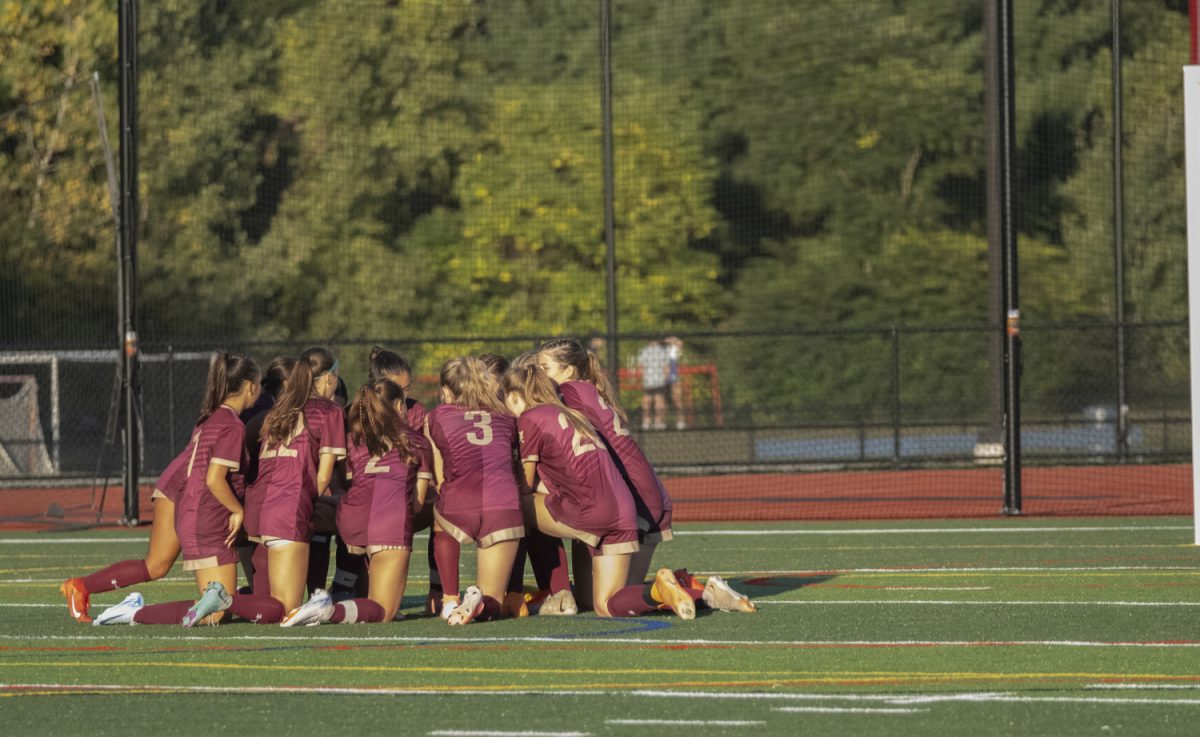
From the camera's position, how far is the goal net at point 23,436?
23172 millimetres

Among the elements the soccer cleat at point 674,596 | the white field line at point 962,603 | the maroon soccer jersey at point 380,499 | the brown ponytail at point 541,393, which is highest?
the brown ponytail at point 541,393

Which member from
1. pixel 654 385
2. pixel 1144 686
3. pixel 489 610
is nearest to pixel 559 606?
pixel 489 610

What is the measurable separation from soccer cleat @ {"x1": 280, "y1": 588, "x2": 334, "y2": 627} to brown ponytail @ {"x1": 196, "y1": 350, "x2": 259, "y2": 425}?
120 centimetres

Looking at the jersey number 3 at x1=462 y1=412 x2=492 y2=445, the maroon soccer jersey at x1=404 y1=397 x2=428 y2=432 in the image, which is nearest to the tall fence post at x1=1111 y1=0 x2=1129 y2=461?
the maroon soccer jersey at x1=404 y1=397 x2=428 y2=432

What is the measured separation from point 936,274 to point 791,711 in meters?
32.3

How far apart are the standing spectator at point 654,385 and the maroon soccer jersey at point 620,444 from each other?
14571 mm

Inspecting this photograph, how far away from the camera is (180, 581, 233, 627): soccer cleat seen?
9.55 meters

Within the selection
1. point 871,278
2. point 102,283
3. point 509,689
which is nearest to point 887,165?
point 871,278

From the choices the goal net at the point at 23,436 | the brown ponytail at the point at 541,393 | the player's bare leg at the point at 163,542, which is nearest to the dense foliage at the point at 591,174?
the goal net at the point at 23,436

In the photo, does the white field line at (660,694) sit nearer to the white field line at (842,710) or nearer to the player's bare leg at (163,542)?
the white field line at (842,710)

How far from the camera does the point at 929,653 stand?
8.39m

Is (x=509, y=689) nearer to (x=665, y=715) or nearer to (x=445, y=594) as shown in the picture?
(x=665, y=715)

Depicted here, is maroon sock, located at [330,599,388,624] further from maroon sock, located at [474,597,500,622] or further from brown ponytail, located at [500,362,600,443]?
brown ponytail, located at [500,362,600,443]

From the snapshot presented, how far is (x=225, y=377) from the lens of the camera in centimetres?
1007
